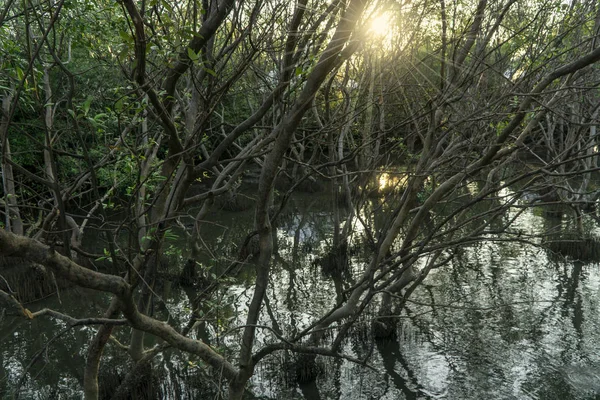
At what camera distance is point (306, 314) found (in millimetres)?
7918

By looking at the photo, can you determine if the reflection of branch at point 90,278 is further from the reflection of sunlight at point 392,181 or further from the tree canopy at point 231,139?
the reflection of sunlight at point 392,181

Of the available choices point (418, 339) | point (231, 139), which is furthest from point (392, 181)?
point (231, 139)

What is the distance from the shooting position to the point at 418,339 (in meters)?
6.84

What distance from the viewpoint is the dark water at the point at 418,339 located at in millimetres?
5625

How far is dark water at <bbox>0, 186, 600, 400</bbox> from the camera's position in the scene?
5625mm

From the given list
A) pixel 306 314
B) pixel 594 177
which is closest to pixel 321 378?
pixel 306 314

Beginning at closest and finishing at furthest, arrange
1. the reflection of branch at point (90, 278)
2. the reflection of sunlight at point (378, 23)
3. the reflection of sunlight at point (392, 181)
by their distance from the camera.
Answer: the reflection of branch at point (90, 278) < the reflection of sunlight at point (378, 23) < the reflection of sunlight at point (392, 181)

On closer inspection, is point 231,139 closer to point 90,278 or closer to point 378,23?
point 378,23

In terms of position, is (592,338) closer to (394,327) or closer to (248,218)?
(394,327)

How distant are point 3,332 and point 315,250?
5906mm

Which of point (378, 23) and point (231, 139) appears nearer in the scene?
point (378, 23)

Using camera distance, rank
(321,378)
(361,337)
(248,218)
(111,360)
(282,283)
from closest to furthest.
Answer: (321,378), (111,360), (361,337), (282,283), (248,218)

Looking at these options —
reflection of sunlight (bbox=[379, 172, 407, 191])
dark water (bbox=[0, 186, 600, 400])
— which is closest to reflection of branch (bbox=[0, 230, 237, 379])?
dark water (bbox=[0, 186, 600, 400])

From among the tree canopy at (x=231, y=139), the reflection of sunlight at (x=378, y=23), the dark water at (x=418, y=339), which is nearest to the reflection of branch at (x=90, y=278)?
the tree canopy at (x=231, y=139)
